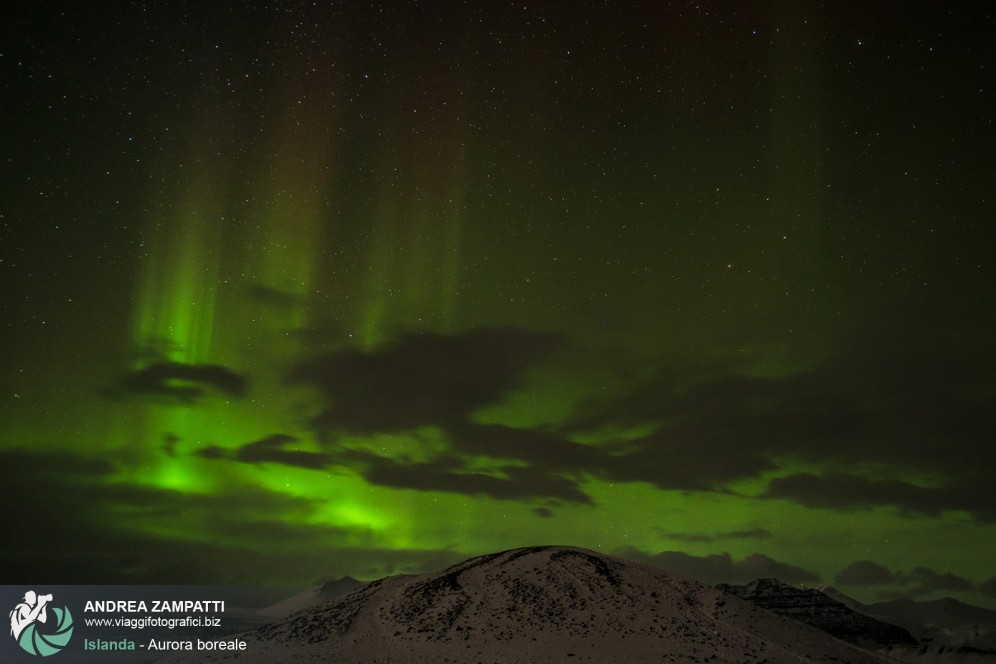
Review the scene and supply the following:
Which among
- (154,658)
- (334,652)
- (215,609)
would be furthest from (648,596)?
(154,658)

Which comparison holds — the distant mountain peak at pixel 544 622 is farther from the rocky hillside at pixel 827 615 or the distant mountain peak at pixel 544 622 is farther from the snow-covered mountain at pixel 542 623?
the rocky hillside at pixel 827 615

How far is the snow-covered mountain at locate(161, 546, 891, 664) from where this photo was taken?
216 ft

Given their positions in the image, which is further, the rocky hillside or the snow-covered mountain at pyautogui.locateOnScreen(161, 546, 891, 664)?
the rocky hillside

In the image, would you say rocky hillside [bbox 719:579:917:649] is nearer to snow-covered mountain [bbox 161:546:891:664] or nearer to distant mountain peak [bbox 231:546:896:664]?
distant mountain peak [bbox 231:546:896:664]

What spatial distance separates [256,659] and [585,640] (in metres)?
30.9

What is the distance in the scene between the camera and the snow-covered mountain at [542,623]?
6594 centimetres

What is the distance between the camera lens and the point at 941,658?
151250 mm

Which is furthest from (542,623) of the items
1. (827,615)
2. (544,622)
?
(827,615)

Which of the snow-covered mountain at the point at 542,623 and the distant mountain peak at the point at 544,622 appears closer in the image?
the snow-covered mountain at the point at 542,623

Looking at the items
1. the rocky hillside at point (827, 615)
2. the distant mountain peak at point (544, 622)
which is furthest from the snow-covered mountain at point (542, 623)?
the rocky hillside at point (827, 615)

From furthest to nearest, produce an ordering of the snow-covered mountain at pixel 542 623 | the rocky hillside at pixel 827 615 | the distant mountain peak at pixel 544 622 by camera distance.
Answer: the rocky hillside at pixel 827 615 < the distant mountain peak at pixel 544 622 < the snow-covered mountain at pixel 542 623

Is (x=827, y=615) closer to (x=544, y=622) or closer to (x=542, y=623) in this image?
(x=544, y=622)

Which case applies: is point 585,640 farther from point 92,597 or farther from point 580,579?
point 92,597

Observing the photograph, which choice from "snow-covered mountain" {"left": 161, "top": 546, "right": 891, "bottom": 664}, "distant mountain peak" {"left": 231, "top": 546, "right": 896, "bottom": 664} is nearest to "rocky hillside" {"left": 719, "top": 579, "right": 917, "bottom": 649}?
"distant mountain peak" {"left": 231, "top": 546, "right": 896, "bottom": 664}
